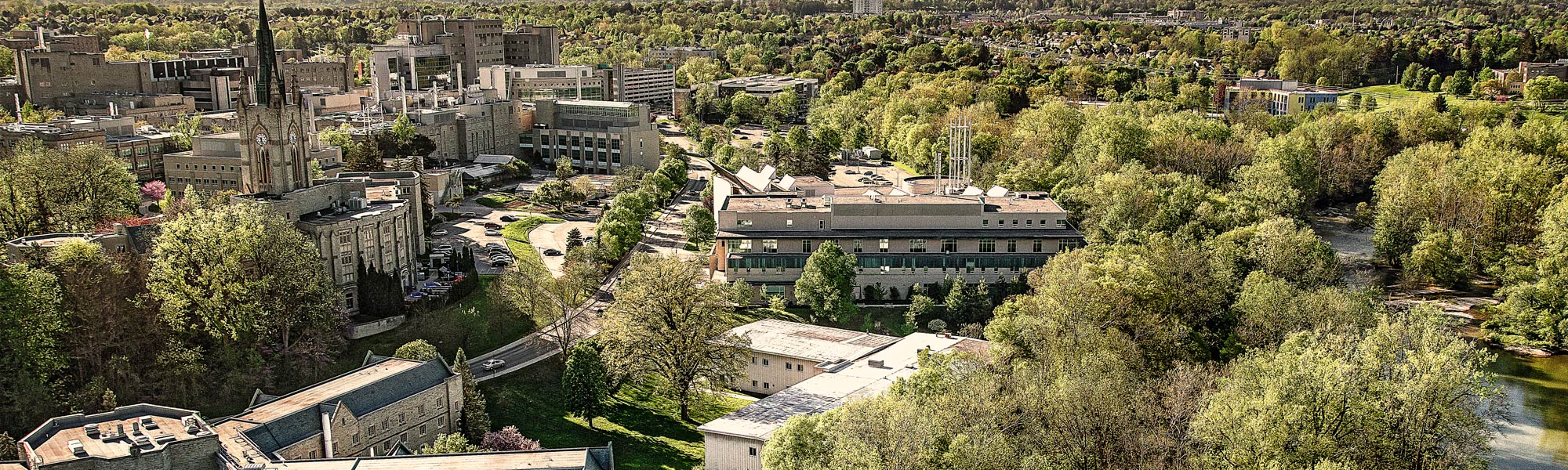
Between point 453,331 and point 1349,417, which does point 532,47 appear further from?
point 1349,417

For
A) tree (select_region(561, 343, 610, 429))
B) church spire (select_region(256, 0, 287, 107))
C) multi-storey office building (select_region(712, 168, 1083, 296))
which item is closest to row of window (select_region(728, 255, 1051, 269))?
multi-storey office building (select_region(712, 168, 1083, 296))

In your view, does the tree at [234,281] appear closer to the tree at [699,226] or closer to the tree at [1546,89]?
the tree at [699,226]

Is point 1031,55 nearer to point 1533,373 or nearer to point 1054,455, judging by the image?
point 1533,373

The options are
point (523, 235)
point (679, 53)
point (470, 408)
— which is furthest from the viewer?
point (679, 53)

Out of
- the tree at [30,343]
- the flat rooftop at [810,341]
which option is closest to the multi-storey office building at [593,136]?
the flat rooftop at [810,341]

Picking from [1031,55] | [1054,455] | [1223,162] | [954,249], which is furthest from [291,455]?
[1031,55]

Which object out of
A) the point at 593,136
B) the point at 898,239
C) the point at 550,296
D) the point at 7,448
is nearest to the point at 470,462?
the point at 7,448

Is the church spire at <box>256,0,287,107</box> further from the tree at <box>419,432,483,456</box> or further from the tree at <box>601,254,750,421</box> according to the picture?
the tree at <box>419,432,483,456</box>
